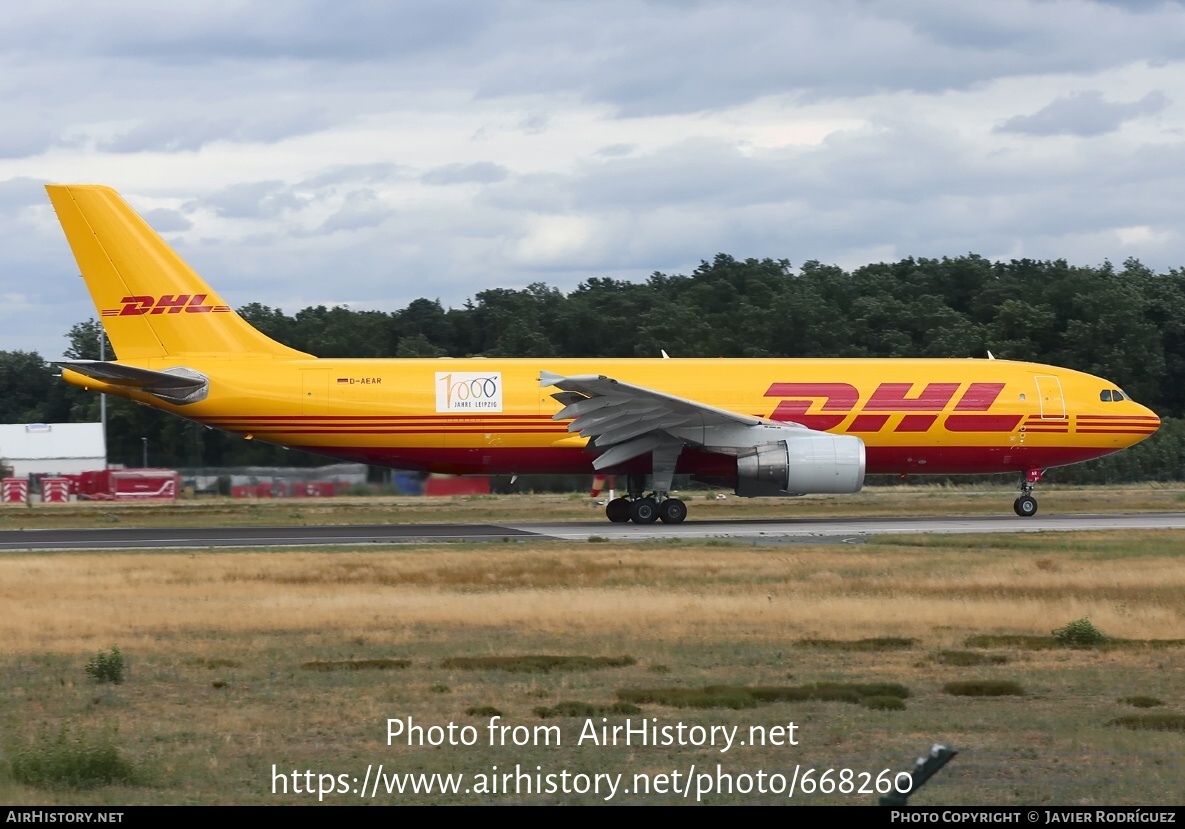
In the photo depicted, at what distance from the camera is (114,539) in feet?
96.7

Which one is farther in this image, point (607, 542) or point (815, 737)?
point (607, 542)

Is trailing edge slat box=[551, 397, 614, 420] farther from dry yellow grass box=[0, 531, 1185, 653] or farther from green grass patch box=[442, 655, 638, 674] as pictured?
green grass patch box=[442, 655, 638, 674]


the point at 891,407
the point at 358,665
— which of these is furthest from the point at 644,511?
the point at 358,665

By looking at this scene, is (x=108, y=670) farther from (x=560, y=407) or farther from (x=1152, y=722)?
(x=560, y=407)

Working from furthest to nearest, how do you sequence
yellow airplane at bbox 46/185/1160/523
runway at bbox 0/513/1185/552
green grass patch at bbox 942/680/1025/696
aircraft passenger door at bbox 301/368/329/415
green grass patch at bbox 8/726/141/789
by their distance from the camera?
1. aircraft passenger door at bbox 301/368/329/415
2. yellow airplane at bbox 46/185/1160/523
3. runway at bbox 0/513/1185/552
4. green grass patch at bbox 942/680/1025/696
5. green grass patch at bbox 8/726/141/789

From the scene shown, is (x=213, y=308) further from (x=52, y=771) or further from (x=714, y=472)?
(x=52, y=771)

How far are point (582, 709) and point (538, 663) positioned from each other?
2.28 m

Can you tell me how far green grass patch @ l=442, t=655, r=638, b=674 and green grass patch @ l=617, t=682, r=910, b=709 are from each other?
4.26 ft

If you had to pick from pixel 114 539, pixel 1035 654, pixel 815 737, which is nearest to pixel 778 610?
pixel 1035 654

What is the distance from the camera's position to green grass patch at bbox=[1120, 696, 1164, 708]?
36.7 ft

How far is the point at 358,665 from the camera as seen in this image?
13414 millimetres

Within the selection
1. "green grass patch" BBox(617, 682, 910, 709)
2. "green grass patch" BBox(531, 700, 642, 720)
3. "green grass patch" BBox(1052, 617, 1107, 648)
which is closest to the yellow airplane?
"green grass patch" BBox(1052, 617, 1107, 648)

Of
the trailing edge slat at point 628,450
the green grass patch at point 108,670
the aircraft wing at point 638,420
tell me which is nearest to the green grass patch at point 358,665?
the green grass patch at point 108,670
